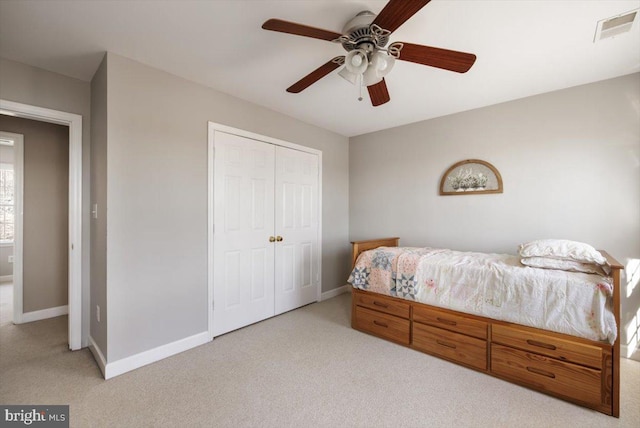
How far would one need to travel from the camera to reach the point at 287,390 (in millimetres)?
1919

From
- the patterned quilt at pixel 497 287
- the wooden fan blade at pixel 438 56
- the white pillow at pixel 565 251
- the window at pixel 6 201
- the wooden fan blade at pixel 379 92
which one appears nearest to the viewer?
the wooden fan blade at pixel 438 56

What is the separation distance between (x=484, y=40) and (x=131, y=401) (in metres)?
3.45

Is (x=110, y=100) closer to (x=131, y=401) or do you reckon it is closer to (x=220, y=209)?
(x=220, y=209)

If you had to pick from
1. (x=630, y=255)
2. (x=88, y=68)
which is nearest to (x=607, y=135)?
(x=630, y=255)

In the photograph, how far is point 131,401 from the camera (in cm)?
179

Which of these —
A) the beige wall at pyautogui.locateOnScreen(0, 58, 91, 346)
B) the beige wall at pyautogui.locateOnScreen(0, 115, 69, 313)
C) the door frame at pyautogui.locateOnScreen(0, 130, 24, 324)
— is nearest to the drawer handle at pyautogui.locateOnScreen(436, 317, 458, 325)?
the beige wall at pyautogui.locateOnScreen(0, 58, 91, 346)

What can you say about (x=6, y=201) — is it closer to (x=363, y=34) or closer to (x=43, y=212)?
(x=43, y=212)

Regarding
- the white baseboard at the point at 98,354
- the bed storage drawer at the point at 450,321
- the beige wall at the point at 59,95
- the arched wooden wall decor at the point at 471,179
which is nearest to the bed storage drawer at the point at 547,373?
the bed storage drawer at the point at 450,321

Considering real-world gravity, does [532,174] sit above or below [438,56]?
below

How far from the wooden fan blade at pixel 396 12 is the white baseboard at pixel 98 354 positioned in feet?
9.68

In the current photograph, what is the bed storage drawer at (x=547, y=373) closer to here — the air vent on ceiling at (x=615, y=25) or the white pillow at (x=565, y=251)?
the white pillow at (x=565, y=251)

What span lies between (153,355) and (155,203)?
1.27 meters

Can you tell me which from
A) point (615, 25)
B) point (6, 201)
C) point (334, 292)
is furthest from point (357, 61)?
point (6, 201)

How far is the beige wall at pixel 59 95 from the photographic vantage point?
2.17 meters
